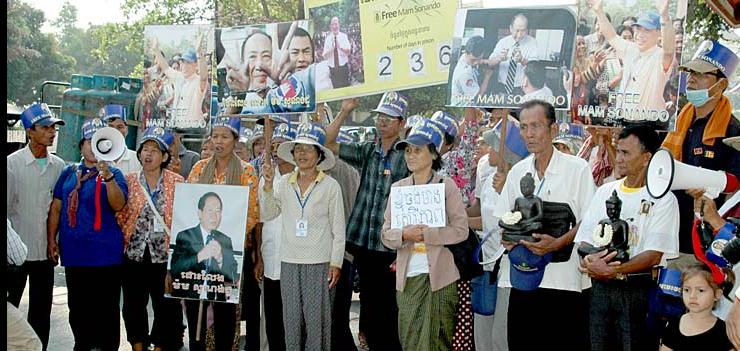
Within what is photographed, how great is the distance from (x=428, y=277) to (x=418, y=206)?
1.57 ft

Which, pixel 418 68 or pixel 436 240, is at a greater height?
pixel 418 68

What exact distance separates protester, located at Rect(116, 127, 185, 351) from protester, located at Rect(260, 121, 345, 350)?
3.04 ft

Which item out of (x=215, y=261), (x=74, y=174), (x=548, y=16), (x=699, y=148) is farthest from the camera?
(x=74, y=174)

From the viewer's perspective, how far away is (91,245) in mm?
6969

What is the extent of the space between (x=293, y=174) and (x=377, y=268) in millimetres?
967

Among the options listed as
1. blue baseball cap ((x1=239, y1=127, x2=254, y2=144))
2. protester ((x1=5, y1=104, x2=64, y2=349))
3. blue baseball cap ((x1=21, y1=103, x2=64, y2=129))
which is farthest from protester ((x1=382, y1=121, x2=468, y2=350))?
blue baseball cap ((x1=239, y1=127, x2=254, y2=144))

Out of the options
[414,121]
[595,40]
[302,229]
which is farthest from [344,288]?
[595,40]

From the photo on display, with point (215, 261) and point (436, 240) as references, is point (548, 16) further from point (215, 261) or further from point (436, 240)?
point (215, 261)

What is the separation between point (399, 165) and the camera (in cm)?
672

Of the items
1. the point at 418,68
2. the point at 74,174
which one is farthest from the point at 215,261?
the point at 418,68

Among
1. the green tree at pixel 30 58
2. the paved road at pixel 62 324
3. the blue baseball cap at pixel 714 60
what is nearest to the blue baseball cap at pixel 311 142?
the paved road at pixel 62 324

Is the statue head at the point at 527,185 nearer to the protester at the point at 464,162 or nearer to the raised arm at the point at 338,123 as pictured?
the protester at the point at 464,162

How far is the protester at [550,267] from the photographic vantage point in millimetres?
5441

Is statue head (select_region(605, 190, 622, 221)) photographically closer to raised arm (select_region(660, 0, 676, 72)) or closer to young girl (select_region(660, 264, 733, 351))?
young girl (select_region(660, 264, 733, 351))
